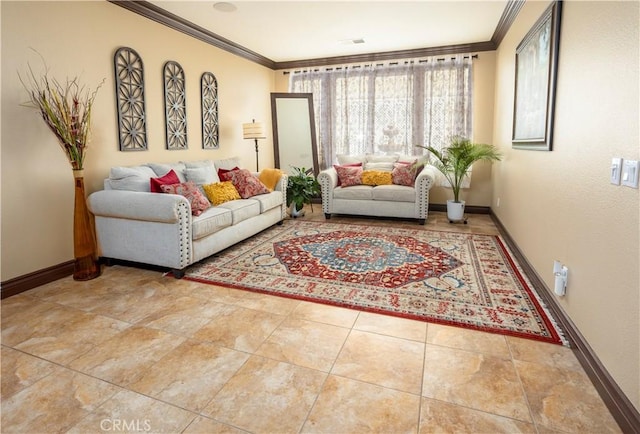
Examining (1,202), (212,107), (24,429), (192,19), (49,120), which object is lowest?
(24,429)

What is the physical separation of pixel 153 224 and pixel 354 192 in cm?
295

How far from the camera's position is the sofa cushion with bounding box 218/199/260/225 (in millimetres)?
3951

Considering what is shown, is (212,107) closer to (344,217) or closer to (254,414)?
(344,217)

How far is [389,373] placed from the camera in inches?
75.7

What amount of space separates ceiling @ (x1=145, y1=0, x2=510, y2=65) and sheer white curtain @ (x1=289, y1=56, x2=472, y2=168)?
1.28 ft

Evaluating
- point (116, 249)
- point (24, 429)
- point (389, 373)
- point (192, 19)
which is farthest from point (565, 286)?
point (192, 19)

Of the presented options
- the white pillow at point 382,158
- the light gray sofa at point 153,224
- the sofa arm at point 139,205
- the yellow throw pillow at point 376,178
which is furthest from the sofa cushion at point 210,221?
the white pillow at point 382,158

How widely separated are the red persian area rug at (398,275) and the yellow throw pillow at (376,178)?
1.07 metres

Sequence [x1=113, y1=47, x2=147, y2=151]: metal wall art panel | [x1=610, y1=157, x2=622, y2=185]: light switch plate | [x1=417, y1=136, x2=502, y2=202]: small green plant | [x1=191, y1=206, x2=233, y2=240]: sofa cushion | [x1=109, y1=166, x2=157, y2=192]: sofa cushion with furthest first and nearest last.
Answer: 1. [x1=417, y1=136, x2=502, y2=202]: small green plant
2. [x1=113, y1=47, x2=147, y2=151]: metal wall art panel
3. [x1=109, y1=166, x2=157, y2=192]: sofa cushion
4. [x1=191, y1=206, x2=233, y2=240]: sofa cushion
5. [x1=610, y1=157, x2=622, y2=185]: light switch plate

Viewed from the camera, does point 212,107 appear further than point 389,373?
Yes

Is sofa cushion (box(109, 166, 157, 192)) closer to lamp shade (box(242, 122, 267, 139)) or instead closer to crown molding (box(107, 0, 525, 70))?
crown molding (box(107, 0, 525, 70))

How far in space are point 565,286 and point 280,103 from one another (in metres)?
5.48
